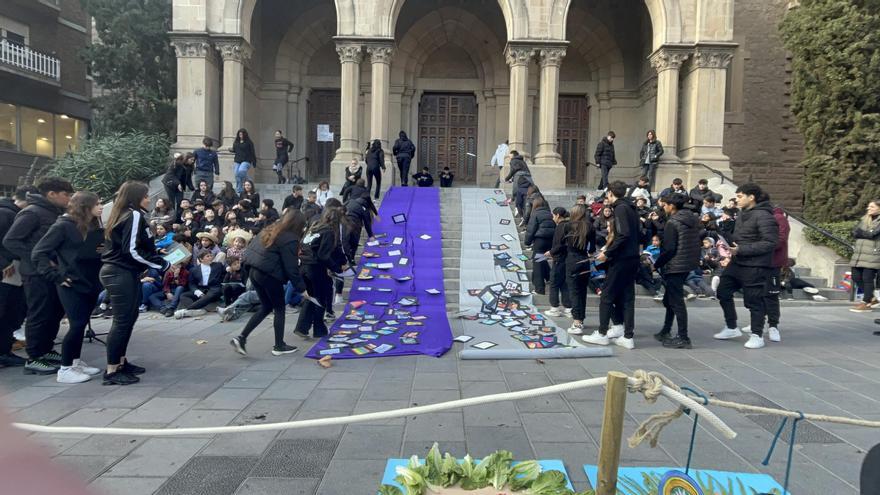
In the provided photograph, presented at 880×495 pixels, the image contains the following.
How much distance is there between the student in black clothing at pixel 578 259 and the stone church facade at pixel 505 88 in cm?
876

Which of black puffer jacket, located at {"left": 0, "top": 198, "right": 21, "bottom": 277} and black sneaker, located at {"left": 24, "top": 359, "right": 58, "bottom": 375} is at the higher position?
black puffer jacket, located at {"left": 0, "top": 198, "right": 21, "bottom": 277}

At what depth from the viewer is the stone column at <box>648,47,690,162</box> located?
54.3 feet

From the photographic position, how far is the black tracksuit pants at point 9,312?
5852 millimetres

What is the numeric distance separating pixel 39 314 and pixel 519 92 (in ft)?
45.9

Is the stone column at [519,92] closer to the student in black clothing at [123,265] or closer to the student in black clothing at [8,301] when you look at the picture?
the student in black clothing at [123,265]

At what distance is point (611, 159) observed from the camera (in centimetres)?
1563

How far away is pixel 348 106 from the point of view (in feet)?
54.7

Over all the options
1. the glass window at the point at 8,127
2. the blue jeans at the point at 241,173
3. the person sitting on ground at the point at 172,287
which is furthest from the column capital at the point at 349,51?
the glass window at the point at 8,127

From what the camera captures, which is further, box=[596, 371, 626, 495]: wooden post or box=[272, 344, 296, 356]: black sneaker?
box=[272, 344, 296, 356]: black sneaker

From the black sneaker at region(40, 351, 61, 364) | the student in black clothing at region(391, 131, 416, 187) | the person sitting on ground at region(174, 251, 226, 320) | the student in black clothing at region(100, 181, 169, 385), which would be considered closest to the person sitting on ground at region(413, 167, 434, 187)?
the student in black clothing at region(391, 131, 416, 187)

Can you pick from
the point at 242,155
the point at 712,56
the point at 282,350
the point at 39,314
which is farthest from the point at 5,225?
the point at 712,56

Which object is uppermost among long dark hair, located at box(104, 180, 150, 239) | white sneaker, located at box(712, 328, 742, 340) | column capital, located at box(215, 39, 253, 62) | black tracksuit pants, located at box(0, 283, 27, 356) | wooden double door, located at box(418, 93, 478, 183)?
column capital, located at box(215, 39, 253, 62)

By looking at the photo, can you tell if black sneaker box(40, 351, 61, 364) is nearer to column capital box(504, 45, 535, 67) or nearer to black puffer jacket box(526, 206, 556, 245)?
black puffer jacket box(526, 206, 556, 245)

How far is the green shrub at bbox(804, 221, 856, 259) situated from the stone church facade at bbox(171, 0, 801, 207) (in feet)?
14.9
